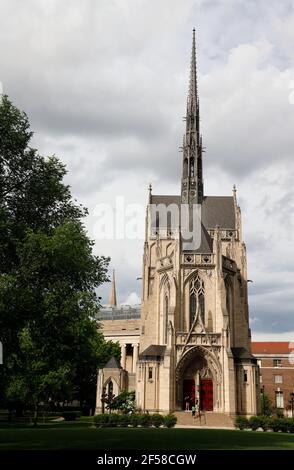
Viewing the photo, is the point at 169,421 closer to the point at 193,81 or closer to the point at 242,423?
the point at 242,423

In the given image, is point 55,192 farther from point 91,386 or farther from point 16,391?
point 91,386

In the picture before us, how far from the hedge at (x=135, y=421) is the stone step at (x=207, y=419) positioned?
7.64m

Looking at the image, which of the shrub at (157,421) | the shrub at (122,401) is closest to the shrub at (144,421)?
the shrub at (157,421)

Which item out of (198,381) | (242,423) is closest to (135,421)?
(242,423)

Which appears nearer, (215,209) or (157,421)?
(157,421)

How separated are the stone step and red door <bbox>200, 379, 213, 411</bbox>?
2315 mm

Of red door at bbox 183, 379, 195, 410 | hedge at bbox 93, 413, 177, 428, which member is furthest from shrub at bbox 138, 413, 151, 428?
red door at bbox 183, 379, 195, 410

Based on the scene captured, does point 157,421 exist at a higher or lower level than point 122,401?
lower

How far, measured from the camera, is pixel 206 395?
179 ft

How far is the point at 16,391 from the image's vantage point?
163ft

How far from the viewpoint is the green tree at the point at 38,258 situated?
24641 mm

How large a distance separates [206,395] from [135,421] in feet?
47.1
